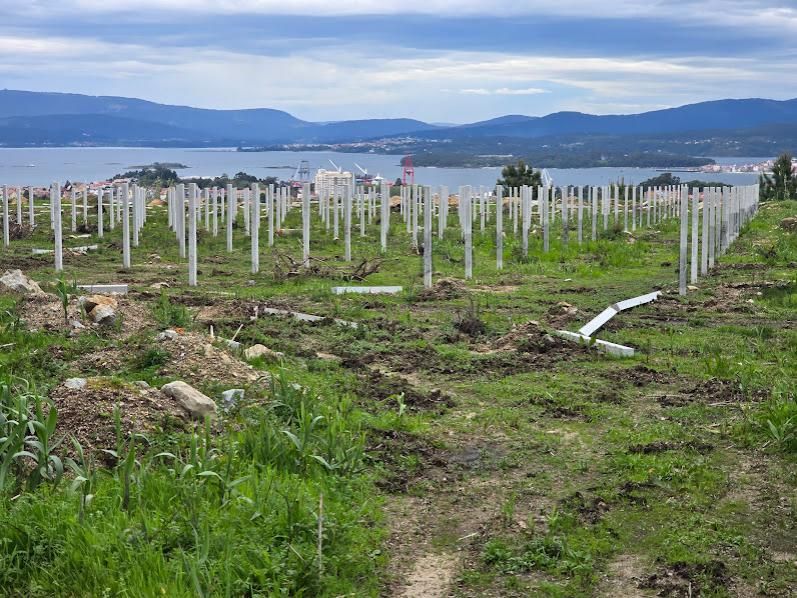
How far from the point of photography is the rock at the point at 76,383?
7.59m

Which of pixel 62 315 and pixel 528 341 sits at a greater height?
pixel 62 315

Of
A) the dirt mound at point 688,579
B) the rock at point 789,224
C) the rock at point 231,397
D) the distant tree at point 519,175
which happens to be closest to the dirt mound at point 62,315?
the rock at point 231,397

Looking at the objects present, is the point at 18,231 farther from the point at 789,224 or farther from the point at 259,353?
the point at 789,224

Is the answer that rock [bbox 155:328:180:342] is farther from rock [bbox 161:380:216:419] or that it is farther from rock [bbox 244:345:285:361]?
rock [bbox 161:380:216:419]

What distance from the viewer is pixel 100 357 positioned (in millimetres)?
9078

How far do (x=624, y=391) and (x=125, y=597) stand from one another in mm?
5591

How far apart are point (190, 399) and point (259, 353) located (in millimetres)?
2072

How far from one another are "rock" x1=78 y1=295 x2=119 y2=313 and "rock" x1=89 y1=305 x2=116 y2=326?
0.19 m

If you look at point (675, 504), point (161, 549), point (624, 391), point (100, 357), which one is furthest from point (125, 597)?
A: point (624, 391)

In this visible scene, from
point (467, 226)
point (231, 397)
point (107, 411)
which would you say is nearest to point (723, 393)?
point (231, 397)

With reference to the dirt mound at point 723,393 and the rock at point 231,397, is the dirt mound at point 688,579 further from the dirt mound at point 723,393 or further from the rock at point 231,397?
the dirt mound at point 723,393

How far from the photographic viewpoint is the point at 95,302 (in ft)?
36.0

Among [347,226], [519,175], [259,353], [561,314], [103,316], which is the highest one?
[519,175]

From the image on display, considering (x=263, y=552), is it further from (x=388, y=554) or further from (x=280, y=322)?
(x=280, y=322)
